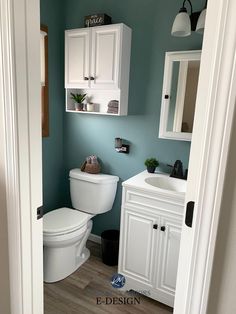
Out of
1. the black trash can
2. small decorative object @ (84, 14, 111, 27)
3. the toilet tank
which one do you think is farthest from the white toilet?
small decorative object @ (84, 14, 111, 27)

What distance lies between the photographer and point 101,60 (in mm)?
2088

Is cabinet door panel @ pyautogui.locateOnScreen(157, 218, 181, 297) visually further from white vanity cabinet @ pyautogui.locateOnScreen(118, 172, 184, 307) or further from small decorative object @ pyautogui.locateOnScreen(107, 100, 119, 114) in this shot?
small decorative object @ pyautogui.locateOnScreen(107, 100, 119, 114)

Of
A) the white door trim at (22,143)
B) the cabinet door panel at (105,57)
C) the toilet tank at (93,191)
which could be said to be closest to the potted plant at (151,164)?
the toilet tank at (93,191)

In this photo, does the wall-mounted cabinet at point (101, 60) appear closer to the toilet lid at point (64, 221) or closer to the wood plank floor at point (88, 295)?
the toilet lid at point (64, 221)

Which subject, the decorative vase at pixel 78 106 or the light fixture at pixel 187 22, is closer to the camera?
the light fixture at pixel 187 22

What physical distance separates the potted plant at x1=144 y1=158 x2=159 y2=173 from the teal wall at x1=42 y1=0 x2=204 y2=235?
0.24ft

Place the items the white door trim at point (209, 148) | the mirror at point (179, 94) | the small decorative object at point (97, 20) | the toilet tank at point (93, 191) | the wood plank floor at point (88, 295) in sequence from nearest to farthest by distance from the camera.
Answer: the white door trim at point (209, 148), the wood plank floor at point (88, 295), the mirror at point (179, 94), the small decorative object at point (97, 20), the toilet tank at point (93, 191)

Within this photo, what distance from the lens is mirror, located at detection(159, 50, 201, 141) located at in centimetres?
195

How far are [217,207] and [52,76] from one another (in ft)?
7.16

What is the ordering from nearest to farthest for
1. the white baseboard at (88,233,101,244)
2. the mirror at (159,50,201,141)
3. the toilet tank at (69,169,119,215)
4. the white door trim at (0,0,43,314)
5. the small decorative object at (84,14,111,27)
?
the white door trim at (0,0,43,314)
the mirror at (159,50,201,141)
the small decorative object at (84,14,111,27)
the toilet tank at (69,169,119,215)
the white baseboard at (88,233,101,244)

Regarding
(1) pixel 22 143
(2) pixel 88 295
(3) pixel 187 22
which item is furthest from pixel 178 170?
(1) pixel 22 143

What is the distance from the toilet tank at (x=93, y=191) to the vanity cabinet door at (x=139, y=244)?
0.44 m

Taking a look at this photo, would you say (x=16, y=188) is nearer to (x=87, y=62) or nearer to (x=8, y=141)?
(x=8, y=141)

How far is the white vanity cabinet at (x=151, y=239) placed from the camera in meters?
1.73
